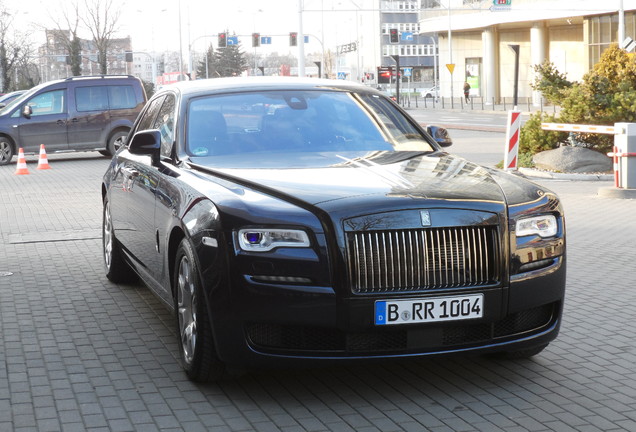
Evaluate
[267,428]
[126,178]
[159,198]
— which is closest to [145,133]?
[159,198]

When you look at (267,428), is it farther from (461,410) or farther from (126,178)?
(126,178)

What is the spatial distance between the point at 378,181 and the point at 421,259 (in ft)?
1.94

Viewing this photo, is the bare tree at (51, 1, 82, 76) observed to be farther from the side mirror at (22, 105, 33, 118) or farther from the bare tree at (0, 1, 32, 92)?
the side mirror at (22, 105, 33, 118)

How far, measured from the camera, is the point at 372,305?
499 centimetres

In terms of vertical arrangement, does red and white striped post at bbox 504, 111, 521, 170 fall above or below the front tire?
above

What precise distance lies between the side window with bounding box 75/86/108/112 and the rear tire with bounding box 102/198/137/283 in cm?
1710

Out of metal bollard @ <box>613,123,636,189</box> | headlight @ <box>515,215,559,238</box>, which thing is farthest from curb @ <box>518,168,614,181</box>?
headlight @ <box>515,215,559,238</box>

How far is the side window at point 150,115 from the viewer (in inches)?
305

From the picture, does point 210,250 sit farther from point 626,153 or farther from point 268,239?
point 626,153

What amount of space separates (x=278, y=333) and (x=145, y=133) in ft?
6.67

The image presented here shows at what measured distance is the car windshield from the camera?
654 centimetres

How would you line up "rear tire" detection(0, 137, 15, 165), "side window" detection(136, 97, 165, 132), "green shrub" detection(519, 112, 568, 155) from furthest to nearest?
"rear tire" detection(0, 137, 15, 165)
"green shrub" detection(519, 112, 568, 155)
"side window" detection(136, 97, 165, 132)

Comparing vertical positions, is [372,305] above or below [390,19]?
below

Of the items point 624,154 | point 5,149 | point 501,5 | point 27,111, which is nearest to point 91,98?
point 27,111
